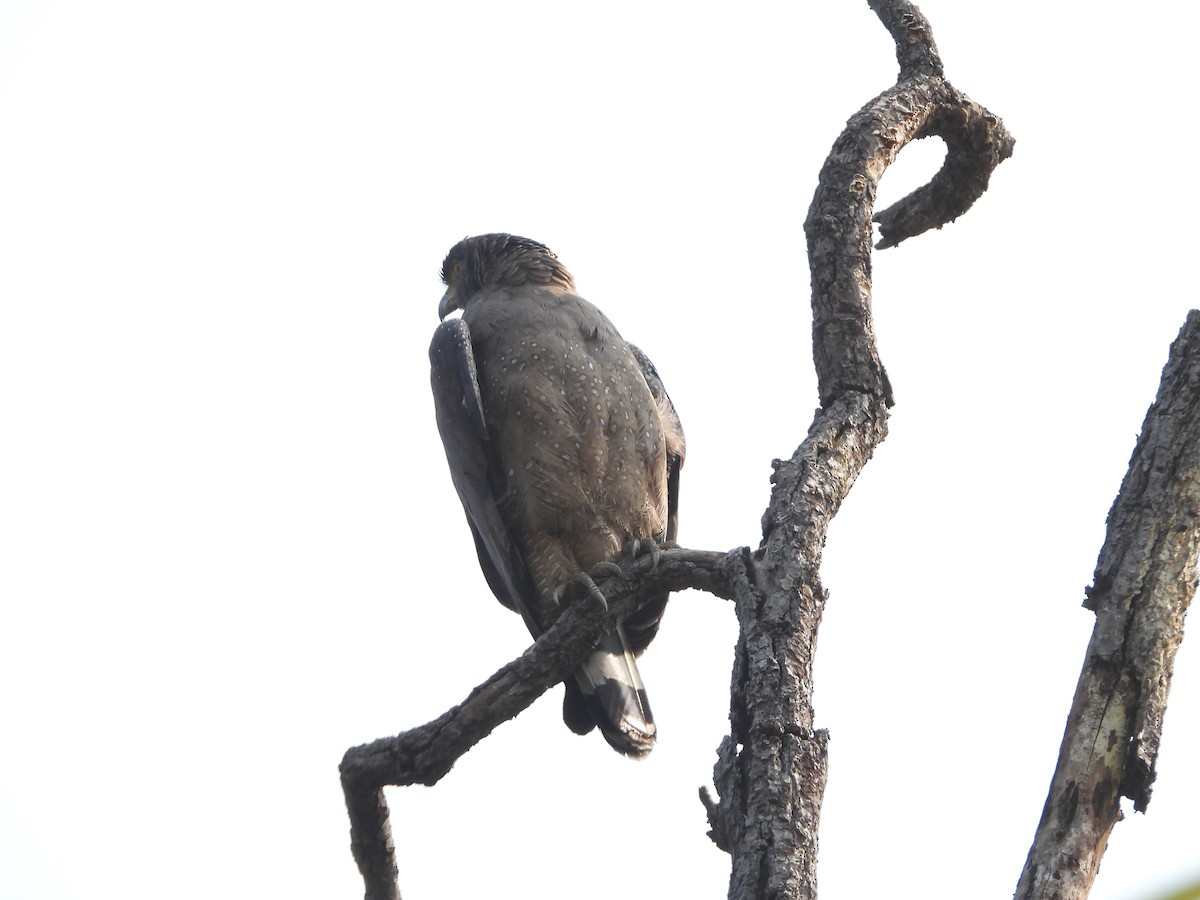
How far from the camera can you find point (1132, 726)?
2.86 metres

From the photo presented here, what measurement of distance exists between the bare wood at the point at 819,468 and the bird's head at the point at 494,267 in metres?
2.13

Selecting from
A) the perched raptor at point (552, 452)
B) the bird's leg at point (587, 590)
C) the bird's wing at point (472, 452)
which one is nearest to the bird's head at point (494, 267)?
the perched raptor at point (552, 452)

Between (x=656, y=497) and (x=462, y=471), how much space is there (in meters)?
0.81

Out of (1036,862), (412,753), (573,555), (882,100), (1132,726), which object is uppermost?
(882,100)

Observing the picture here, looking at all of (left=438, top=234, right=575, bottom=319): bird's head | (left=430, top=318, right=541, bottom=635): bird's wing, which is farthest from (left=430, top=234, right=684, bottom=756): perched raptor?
→ (left=438, top=234, right=575, bottom=319): bird's head

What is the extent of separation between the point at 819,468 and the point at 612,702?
1.63 m

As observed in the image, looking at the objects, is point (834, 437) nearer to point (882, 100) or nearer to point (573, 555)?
point (882, 100)

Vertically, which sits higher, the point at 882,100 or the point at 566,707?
the point at 882,100

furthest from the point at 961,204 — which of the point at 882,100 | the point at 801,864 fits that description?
the point at 801,864

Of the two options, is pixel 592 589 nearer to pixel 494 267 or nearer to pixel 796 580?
pixel 796 580

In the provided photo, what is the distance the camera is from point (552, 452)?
524cm

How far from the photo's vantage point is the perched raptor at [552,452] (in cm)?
521

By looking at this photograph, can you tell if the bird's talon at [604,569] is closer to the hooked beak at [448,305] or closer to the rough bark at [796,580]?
the rough bark at [796,580]

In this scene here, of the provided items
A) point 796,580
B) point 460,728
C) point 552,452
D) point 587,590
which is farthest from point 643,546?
point 796,580
